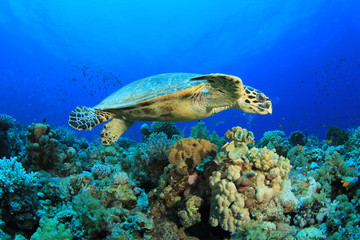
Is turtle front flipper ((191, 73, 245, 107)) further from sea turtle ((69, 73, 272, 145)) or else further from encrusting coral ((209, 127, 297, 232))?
encrusting coral ((209, 127, 297, 232))

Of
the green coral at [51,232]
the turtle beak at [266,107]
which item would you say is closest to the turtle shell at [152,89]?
the turtle beak at [266,107]

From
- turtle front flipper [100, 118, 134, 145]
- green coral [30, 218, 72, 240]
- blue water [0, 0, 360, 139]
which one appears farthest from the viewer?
blue water [0, 0, 360, 139]

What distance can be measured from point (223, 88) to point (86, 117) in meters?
3.62

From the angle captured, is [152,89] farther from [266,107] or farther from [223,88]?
[266,107]

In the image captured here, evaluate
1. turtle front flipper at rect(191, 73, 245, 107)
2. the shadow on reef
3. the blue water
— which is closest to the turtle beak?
turtle front flipper at rect(191, 73, 245, 107)

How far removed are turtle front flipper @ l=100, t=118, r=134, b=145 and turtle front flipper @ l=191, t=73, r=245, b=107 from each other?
2964 millimetres

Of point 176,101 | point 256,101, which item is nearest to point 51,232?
point 176,101

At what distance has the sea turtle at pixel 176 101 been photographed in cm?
368

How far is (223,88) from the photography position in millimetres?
3240

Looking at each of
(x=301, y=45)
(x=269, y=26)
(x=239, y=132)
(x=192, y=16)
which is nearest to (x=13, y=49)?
(x=192, y=16)

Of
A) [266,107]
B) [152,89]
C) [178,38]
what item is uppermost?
[178,38]

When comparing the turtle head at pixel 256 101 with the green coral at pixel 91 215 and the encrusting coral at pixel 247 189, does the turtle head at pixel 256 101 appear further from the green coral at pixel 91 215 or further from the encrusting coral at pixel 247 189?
the green coral at pixel 91 215

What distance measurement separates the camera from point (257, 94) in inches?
148

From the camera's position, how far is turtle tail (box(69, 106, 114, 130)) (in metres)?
4.39
